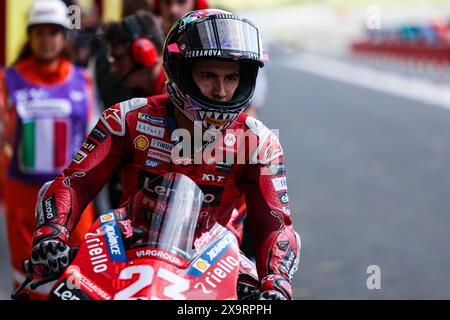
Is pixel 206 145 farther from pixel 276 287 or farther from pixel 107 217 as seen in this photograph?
pixel 276 287

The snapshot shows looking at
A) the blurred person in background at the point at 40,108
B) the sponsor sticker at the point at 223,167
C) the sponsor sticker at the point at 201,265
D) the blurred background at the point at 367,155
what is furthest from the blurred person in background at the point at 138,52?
the sponsor sticker at the point at 201,265

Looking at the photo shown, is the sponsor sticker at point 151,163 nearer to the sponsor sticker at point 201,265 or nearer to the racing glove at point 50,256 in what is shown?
the racing glove at point 50,256

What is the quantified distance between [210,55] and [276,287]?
0.98 m

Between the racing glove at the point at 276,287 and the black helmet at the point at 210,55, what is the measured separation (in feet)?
2.38

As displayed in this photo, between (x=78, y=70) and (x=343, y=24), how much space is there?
43712 mm

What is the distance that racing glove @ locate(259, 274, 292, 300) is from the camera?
13.6ft

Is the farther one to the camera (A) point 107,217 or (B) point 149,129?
(B) point 149,129

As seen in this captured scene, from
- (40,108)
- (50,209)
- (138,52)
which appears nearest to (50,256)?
(50,209)

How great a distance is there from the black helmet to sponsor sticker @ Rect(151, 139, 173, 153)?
0.15 meters

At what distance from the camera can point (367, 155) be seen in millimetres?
17547

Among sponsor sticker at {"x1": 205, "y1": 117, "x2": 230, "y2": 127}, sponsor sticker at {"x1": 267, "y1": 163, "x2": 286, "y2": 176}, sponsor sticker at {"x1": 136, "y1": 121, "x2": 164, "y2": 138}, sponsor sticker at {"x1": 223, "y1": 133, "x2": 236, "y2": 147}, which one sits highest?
sponsor sticker at {"x1": 205, "y1": 117, "x2": 230, "y2": 127}

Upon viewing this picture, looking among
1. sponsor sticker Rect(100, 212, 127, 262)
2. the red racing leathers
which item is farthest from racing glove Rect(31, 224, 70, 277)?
the red racing leathers

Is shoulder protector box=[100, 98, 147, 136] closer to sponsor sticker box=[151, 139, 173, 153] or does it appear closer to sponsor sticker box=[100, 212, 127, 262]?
sponsor sticker box=[151, 139, 173, 153]

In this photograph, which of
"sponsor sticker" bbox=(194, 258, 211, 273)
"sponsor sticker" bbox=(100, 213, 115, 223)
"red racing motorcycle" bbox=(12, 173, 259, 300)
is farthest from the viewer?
"sponsor sticker" bbox=(100, 213, 115, 223)
